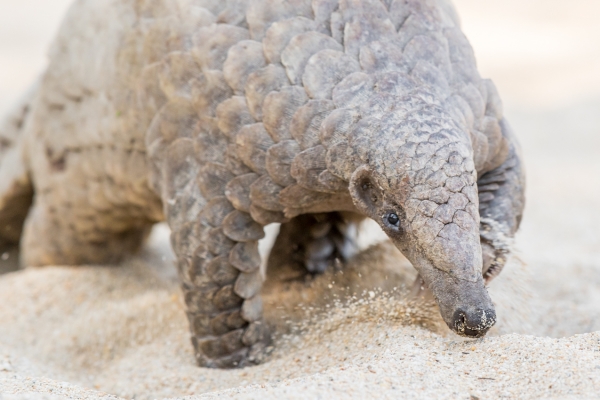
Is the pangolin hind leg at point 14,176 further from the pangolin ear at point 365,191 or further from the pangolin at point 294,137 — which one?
the pangolin ear at point 365,191

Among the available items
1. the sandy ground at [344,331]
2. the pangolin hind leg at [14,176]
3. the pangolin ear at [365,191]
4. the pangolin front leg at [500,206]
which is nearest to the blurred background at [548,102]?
the sandy ground at [344,331]

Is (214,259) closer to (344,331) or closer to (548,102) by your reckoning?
(344,331)

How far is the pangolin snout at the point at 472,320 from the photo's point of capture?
6.45 feet

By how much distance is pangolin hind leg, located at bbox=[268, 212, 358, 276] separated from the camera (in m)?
3.21

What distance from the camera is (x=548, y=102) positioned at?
7895 mm

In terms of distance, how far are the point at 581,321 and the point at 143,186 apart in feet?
6.10

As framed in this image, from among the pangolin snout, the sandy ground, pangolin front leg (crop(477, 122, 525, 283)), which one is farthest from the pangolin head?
pangolin front leg (crop(477, 122, 525, 283))

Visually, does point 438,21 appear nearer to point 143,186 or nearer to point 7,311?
point 143,186

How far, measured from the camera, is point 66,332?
10.8 feet

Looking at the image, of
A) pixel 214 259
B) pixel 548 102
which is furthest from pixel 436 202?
pixel 548 102

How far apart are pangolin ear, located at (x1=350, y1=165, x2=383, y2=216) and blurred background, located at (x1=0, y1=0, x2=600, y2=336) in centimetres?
113

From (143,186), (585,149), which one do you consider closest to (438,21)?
(143,186)

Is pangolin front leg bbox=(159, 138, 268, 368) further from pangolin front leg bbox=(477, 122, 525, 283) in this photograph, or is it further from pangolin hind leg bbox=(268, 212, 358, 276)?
pangolin front leg bbox=(477, 122, 525, 283)

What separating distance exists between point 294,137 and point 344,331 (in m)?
0.72
